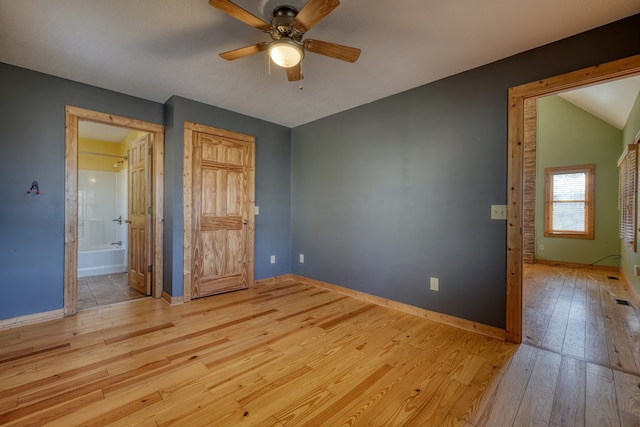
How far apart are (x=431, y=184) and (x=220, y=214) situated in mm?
2672

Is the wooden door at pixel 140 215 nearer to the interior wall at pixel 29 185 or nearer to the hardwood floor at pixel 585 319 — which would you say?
the interior wall at pixel 29 185

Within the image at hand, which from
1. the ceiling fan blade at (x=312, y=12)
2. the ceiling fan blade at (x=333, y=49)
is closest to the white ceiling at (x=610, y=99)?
the ceiling fan blade at (x=333, y=49)

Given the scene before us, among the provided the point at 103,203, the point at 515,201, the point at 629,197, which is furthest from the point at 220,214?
the point at 629,197

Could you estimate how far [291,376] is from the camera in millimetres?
1850

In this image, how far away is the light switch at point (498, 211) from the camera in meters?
2.39

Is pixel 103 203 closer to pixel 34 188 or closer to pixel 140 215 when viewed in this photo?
pixel 140 215

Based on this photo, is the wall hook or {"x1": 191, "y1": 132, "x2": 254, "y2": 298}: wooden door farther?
{"x1": 191, "y1": 132, "x2": 254, "y2": 298}: wooden door

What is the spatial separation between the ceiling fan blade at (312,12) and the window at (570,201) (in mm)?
6700

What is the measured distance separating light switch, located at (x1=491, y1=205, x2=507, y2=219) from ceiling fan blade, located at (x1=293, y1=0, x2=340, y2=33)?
2.06 m

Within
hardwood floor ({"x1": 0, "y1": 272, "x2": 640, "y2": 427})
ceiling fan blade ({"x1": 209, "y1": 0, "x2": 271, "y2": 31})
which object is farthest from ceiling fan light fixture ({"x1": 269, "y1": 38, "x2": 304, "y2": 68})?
hardwood floor ({"x1": 0, "y1": 272, "x2": 640, "y2": 427})

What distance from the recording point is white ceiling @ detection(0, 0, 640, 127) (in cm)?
182

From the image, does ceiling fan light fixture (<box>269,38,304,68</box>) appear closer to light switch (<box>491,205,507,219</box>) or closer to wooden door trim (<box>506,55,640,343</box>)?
wooden door trim (<box>506,55,640,343</box>)

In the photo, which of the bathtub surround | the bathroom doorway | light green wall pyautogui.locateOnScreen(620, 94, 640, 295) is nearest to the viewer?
light green wall pyautogui.locateOnScreen(620, 94, 640, 295)

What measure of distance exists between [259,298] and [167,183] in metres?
1.84
